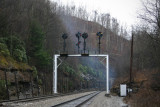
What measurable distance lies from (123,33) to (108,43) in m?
15.1

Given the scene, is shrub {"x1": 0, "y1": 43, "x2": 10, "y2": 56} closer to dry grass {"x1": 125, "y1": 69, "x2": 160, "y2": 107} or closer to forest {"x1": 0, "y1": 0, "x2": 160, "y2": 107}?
forest {"x1": 0, "y1": 0, "x2": 160, "y2": 107}

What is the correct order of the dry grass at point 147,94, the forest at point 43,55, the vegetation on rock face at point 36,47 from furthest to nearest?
the vegetation on rock face at point 36,47 < the forest at point 43,55 < the dry grass at point 147,94

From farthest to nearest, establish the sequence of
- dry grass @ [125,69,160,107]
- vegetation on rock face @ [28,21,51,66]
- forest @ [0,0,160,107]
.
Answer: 1. vegetation on rock face @ [28,21,51,66]
2. forest @ [0,0,160,107]
3. dry grass @ [125,69,160,107]

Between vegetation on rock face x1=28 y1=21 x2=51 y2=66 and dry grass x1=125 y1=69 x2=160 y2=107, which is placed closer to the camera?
dry grass x1=125 y1=69 x2=160 y2=107

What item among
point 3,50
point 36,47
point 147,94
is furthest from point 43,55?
point 147,94

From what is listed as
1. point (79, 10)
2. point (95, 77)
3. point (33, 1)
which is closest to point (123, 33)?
point (79, 10)

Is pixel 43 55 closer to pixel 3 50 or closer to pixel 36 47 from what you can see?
pixel 36 47

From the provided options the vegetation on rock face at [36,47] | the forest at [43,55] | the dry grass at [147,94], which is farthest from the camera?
the vegetation on rock face at [36,47]

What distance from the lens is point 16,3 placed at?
36.3 metres

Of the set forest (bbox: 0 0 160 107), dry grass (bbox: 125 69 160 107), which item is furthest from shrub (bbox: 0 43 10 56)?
dry grass (bbox: 125 69 160 107)

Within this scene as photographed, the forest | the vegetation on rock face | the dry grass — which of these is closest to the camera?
the dry grass

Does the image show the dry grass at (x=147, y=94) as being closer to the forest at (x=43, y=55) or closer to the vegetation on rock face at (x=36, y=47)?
the forest at (x=43, y=55)

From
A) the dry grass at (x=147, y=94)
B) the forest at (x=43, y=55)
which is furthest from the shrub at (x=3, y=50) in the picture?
the dry grass at (x=147, y=94)

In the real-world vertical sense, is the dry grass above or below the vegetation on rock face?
below
